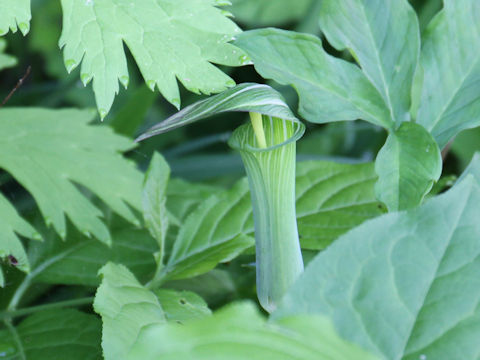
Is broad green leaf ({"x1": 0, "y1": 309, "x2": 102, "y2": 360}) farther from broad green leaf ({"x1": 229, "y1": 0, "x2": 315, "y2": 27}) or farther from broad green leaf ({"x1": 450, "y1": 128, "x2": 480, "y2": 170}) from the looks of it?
broad green leaf ({"x1": 229, "y1": 0, "x2": 315, "y2": 27})

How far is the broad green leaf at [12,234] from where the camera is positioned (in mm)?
958

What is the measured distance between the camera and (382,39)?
92 cm

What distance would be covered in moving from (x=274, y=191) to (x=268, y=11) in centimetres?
151

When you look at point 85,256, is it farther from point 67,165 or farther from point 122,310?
point 122,310

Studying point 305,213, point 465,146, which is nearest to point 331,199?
point 305,213

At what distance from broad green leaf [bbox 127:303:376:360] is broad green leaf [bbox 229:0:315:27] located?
174 cm

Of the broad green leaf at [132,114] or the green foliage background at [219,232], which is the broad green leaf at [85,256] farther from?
the broad green leaf at [132,114]

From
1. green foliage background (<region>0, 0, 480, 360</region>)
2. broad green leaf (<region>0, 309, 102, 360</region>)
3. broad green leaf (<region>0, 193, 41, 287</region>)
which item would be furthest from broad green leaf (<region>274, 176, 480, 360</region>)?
broad green leaf (<region>0, 193, 41, 287</region>)

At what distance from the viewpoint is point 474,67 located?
90cm

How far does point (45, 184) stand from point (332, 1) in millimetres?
646

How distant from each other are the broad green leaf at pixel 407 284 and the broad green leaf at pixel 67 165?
0.61m

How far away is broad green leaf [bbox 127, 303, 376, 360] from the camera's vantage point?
42cm

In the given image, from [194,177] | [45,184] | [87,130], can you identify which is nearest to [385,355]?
[45,184]

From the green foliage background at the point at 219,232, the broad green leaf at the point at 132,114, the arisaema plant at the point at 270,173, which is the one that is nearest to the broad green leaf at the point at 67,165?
the green foliage background at the point at 219,232
